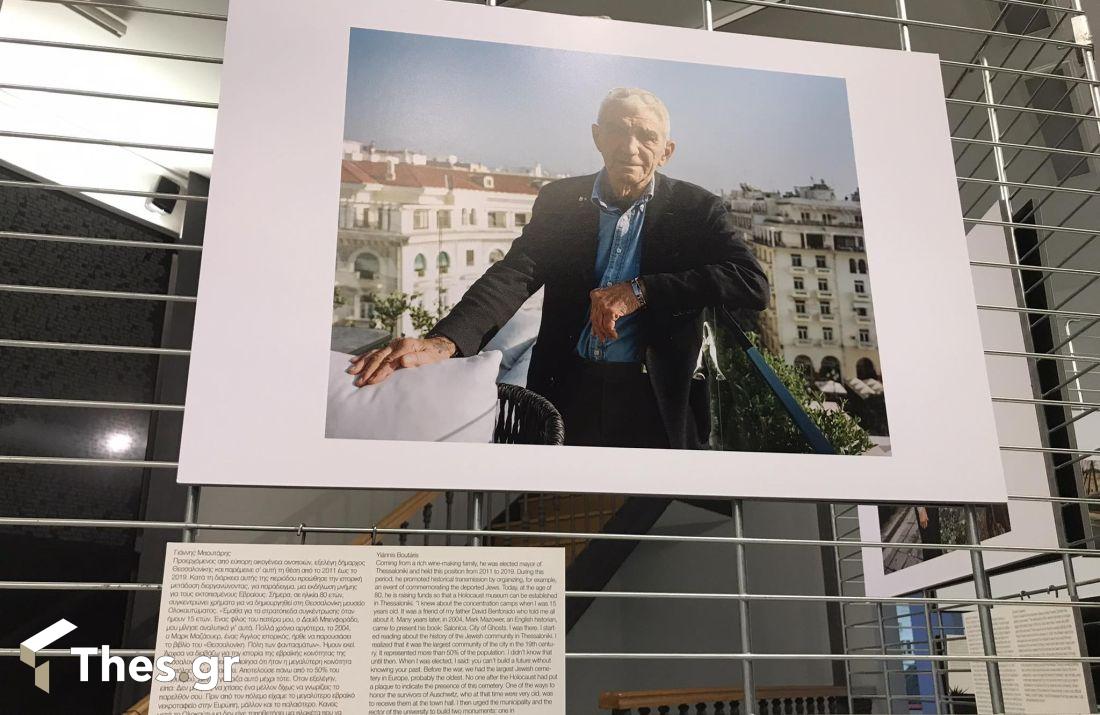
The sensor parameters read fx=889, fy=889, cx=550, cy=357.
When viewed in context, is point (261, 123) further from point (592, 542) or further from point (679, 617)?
point (679, 617)

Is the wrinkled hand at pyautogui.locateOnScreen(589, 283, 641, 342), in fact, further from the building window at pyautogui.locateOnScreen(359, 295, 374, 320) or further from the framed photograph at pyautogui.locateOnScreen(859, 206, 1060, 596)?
the framed photograph at pyautogui.locateOnScreen(859, 206, 1060, 596)

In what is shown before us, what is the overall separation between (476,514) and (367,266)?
1.77 feet

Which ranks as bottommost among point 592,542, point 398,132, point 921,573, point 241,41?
point 921,573

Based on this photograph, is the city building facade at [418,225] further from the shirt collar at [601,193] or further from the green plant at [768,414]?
the green plant at [768,414]

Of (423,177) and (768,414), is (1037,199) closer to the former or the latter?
(768,414)

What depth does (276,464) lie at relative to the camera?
1.65 metres

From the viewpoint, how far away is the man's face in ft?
6.31

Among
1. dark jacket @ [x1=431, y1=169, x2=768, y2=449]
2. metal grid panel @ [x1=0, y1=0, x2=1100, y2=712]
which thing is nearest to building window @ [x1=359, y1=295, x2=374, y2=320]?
dark jacket @ [x1=431, y1=169, x2=768, y2=449]

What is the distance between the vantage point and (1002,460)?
96.9 inches

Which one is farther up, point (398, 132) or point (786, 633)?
point (398, 132)

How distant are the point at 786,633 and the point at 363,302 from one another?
160 inches

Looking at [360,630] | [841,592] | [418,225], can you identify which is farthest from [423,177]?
[841,592]

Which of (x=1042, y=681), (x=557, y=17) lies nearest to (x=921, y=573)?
(x=1042, y=681)

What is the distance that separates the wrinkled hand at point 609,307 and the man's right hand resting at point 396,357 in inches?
12.0
